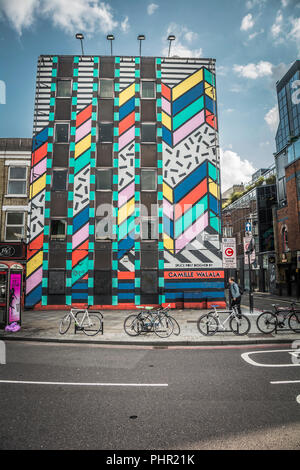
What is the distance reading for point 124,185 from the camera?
1827 centimetres

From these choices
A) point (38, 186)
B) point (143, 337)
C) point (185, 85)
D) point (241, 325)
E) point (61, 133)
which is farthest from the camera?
point (185, 85)

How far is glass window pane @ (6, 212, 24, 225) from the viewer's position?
735 inches

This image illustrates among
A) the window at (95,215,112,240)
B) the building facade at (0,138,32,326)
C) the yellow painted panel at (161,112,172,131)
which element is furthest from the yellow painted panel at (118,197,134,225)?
the building facade at (0,138,32,326)

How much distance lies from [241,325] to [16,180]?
17.1m

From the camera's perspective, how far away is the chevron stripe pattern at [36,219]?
17.5 metres

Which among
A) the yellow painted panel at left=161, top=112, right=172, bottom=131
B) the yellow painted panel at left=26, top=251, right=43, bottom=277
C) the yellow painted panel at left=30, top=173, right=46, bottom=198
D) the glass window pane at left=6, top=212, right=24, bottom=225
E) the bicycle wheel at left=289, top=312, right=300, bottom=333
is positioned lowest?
the bicycle wheel at left=289, top=312, right=300, bottom=333

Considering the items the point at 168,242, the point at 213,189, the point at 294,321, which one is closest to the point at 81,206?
the point at 168,242

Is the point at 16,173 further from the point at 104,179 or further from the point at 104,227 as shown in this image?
the point at 104,227

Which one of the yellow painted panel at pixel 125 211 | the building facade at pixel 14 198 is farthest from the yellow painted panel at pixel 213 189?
the building facade at pixel 14 198

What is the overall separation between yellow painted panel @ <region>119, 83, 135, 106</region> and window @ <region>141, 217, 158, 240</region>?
8.34m

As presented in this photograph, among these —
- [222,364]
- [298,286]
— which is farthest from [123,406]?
[298,286]

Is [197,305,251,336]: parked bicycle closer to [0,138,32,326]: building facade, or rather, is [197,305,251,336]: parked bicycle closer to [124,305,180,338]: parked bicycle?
[124,305,180,338]: parked bicycle

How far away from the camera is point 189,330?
10500 millimetres

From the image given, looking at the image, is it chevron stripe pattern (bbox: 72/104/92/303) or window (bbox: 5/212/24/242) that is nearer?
chevron stripe pattern (bbox: 72/104/92/303)
